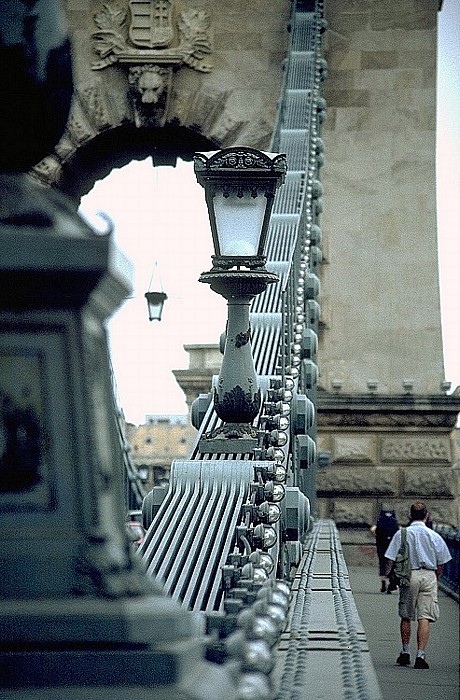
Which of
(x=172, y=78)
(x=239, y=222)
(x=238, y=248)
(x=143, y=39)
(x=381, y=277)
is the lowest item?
(x=238, y=248)

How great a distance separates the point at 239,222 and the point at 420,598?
12.9ft

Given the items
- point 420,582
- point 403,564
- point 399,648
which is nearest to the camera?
point 420,582

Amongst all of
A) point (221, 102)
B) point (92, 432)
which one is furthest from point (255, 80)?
point (92, 432)

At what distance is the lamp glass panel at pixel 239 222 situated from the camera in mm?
7418

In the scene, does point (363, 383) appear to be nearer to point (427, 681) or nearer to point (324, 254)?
point (324, 254)

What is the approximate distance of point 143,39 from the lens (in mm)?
19422

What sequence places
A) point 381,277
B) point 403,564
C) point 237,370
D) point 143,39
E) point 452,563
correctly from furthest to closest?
point 143,39
point 381,277
point 452,563
point 403,564
point 237,370

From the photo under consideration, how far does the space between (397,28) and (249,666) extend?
17.8 meters

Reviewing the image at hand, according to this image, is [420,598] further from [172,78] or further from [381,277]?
[172,78]

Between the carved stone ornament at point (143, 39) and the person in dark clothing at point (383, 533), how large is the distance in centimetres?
592

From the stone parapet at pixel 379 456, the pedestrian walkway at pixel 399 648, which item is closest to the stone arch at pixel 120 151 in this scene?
the stone parapet at pixel 379 456

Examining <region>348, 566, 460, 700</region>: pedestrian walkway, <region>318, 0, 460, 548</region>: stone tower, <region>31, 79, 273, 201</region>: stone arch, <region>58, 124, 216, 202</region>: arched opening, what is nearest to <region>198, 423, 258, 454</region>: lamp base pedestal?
<region>348, 566, 460, 700</region>: pedestrian walkway

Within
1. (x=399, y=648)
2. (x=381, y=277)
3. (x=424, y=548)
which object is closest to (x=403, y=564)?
(x=424, y=548)

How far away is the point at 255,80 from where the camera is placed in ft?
64.6
